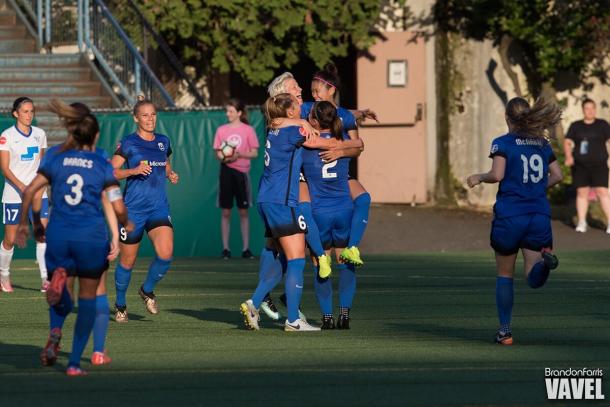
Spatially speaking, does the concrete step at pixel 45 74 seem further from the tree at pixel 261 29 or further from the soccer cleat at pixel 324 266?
the soccer cleat at pixel 324 266

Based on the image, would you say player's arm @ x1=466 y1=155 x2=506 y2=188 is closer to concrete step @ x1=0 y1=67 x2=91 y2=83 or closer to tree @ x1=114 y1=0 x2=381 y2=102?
concrete step @ x1=0 y1=67 x2=91 y2=83

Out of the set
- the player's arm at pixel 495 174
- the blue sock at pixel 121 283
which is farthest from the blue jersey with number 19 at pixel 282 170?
the blue sock at pixel 121 283

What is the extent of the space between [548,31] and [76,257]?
58.4ft

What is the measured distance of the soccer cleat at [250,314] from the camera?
12109 millimetres

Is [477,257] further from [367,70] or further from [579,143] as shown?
[367,70]

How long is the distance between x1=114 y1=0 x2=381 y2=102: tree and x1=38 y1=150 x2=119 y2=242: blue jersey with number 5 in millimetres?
15904

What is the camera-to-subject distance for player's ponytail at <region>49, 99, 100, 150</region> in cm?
968

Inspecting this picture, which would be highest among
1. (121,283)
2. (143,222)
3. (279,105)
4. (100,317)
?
(279,105)

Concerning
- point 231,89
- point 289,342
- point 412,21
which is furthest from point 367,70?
point 289,342

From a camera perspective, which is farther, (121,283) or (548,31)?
(548,31)

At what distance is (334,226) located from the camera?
1217 cm

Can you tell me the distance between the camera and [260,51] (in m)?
25.9

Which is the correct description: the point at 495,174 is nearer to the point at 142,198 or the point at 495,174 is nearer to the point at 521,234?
the point at 521,234

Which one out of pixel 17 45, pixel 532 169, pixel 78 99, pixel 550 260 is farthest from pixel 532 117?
pixel 17 45
